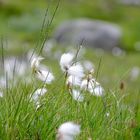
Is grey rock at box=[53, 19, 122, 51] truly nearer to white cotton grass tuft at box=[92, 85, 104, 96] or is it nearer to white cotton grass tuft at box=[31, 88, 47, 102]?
white cotton grass tuft at box=[92, 85, 104, 96]

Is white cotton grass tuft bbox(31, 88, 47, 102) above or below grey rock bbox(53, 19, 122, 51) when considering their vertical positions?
below

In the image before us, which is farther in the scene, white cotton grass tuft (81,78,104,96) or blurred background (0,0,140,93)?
blurred background (0,0,140,93)

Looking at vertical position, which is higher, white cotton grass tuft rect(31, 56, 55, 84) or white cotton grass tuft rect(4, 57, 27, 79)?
white cotton grass tuft rect(4, 57, 27, 79)

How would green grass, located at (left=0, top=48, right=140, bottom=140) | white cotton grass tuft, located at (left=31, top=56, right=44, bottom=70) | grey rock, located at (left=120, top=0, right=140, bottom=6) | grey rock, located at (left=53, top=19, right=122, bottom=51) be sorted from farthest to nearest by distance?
grey rock, located at (left=120, top=0, right=140, bottom=6)
grey rock, located at (left=53, top=19, right=122, bottom=51)
white cotton grass tuft, located at (left=31, top=56, right=44, bottom=70)
green grass, located at (left=0, top=48, right=140, bottom=140)

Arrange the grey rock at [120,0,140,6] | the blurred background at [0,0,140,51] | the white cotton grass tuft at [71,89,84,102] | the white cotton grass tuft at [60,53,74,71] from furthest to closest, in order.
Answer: the grey rock at [120,0,140,6] < the blurred background at [0,0,140,51] < the white cotton grass tuft at [71,89,84,102] < the white cotton grass tuft at [60,53,74,71]

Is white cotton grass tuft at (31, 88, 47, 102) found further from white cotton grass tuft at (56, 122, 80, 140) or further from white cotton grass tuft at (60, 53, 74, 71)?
white cotton grass tuft at (56, 122, 80, 140)

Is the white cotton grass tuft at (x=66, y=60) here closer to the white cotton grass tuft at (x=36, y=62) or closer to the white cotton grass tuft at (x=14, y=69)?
the white cotton grass tuft at (x=36, y=62)

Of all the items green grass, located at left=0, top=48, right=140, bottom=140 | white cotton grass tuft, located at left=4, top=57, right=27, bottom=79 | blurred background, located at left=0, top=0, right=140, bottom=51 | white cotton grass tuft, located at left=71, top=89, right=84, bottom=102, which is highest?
blurred background, located at left=0, top=0, right=140, bottom=51

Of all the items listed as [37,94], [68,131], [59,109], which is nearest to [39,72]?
[37,94]

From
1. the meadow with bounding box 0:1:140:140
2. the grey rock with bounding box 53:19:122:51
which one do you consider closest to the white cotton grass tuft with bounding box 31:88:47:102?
the meadow with bounding box 0:1:140:140

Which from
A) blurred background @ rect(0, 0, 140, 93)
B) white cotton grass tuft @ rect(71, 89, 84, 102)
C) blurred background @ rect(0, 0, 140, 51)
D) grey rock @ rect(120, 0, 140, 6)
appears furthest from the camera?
grey rock @ rect(120, 0, 140, 6)

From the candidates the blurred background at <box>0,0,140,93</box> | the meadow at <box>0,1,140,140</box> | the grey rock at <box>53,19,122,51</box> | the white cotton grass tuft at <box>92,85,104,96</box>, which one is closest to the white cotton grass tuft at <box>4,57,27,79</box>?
the meadow at <box>0,1,140,140</box>

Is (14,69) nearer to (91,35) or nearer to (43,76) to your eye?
(43,76)
